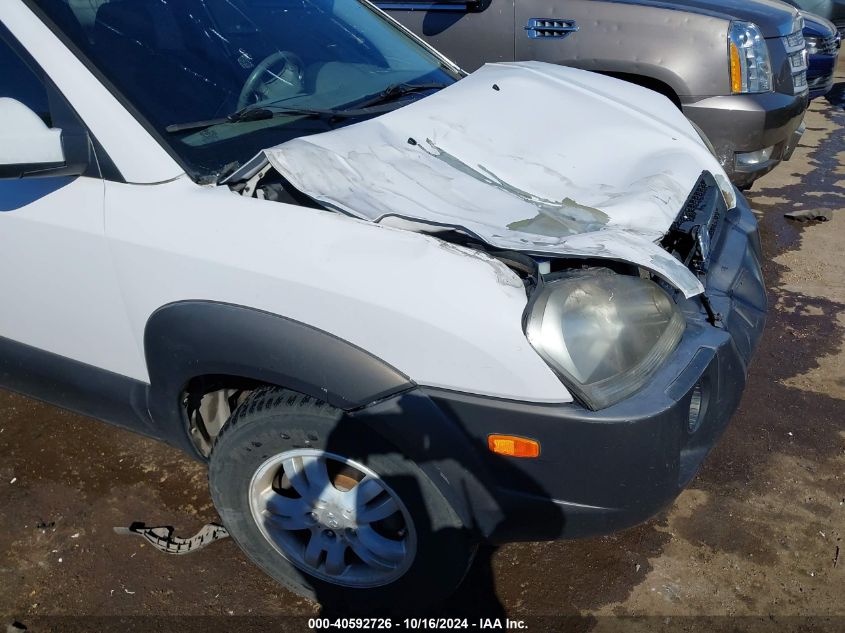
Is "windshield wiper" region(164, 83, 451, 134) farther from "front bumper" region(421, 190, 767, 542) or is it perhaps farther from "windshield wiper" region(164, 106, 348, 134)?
"front bumper" region(421, 190, 767, 542)

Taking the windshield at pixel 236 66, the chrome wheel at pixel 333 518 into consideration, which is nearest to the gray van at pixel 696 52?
the windshield at pixel 236 66

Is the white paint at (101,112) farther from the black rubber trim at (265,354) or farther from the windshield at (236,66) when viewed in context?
the black rubber trim at (265,354)

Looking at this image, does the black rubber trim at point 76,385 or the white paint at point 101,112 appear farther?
the black rubber trim at point 76,385

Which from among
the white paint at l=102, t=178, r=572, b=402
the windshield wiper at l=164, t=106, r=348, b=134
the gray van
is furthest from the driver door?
the gray van

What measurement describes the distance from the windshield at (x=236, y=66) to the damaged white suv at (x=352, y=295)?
1cm

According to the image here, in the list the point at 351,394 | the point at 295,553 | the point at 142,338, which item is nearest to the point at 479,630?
the point at 295,553

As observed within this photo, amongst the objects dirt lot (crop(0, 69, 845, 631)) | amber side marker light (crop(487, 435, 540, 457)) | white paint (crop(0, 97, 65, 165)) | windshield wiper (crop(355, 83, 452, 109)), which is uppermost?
white paint (crop(0, 97, 65, 165))

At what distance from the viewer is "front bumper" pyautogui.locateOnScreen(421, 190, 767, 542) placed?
1777 millimetres

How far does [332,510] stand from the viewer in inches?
86.4

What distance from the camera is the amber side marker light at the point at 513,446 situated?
180 centimetres

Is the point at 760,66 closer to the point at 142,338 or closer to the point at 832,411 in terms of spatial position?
the point at 832,411

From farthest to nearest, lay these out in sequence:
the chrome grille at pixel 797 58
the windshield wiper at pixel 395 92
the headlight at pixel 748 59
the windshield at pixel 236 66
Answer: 1. the chrome grille at pixel 797 58
2. the headlight at pixel 748 59
3. the windshield wiper at pixel 395 92
4. the windshield at pixel 236 66

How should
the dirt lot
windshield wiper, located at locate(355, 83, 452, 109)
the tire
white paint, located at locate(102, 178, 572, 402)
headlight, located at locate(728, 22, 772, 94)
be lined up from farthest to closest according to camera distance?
headlight, located at locate(728, 22, 772, 94) → windshield wiper, located at locate(355, 83, 452, 109) → the dirt lot → the tire → white paint, located at locate(102, 178, 572, 402)

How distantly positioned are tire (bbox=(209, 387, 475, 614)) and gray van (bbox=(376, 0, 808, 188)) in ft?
10.5
